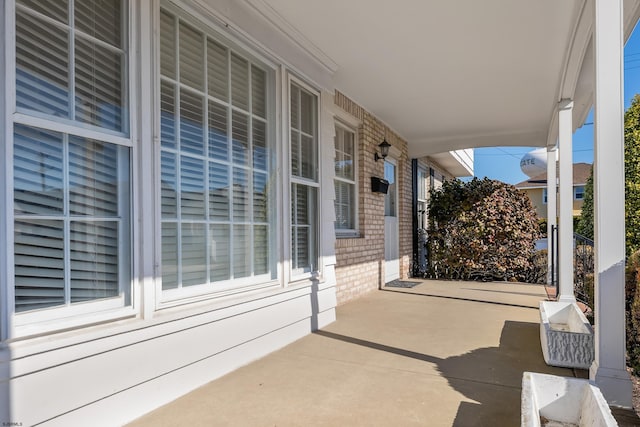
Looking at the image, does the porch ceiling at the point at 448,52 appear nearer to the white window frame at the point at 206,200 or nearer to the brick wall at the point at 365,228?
the brick wall at the point at 365,228

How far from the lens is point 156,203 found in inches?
93.8

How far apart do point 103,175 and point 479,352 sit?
10.1 feet

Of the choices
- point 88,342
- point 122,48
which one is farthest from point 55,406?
A: point 122,48

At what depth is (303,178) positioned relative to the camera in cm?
401

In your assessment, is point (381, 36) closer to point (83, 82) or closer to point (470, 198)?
point (83, 82)

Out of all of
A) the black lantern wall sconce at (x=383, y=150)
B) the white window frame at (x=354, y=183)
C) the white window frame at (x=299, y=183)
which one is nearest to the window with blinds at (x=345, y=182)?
the white window frame at (x=354, y=183)

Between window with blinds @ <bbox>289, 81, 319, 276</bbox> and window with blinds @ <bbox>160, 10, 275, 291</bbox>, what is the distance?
0.39m

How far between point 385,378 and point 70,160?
233cm

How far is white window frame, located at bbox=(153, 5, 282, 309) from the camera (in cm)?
241

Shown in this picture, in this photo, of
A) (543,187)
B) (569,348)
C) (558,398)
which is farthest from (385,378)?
(543,187)

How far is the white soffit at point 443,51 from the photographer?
3.27 m

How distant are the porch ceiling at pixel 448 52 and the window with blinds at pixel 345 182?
1.83 ft

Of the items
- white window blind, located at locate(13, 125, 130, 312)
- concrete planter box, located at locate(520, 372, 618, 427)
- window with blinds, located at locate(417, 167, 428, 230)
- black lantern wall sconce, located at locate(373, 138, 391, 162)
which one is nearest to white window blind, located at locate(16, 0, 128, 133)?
white window blind, located at locate(13, 125, 130, 312)

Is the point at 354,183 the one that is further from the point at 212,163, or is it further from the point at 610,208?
the point at 610,208
